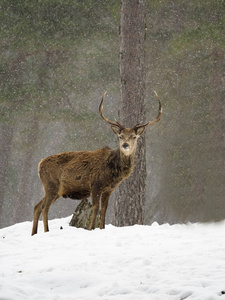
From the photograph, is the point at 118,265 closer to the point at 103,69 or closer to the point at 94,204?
the point at 94,204

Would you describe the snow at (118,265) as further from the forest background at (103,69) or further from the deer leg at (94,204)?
the forest background at (103,69)

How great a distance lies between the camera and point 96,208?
28.3 ft

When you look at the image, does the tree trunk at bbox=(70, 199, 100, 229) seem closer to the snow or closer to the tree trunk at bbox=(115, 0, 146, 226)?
the snow

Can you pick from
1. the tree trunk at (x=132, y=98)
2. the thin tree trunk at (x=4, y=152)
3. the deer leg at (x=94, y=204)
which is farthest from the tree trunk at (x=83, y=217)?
the thin tree trunk at (x=4, y=152)

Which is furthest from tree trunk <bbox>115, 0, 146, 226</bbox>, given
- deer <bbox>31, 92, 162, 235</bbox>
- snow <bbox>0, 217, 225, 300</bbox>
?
snow <bbox>0, 217, 225, 300</bbox>

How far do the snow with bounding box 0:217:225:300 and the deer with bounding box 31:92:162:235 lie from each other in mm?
887

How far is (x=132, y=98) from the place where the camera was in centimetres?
1086

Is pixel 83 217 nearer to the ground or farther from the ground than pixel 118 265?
farther from the ground

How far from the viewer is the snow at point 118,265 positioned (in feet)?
→ 15.6

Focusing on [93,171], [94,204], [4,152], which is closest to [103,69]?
[4,152]

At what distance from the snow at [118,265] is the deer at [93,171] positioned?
89 centimetres

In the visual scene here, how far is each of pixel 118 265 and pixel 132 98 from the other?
5.71 metres

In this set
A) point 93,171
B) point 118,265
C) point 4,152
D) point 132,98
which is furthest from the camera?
point 4,152

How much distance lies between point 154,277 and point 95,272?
732mm
